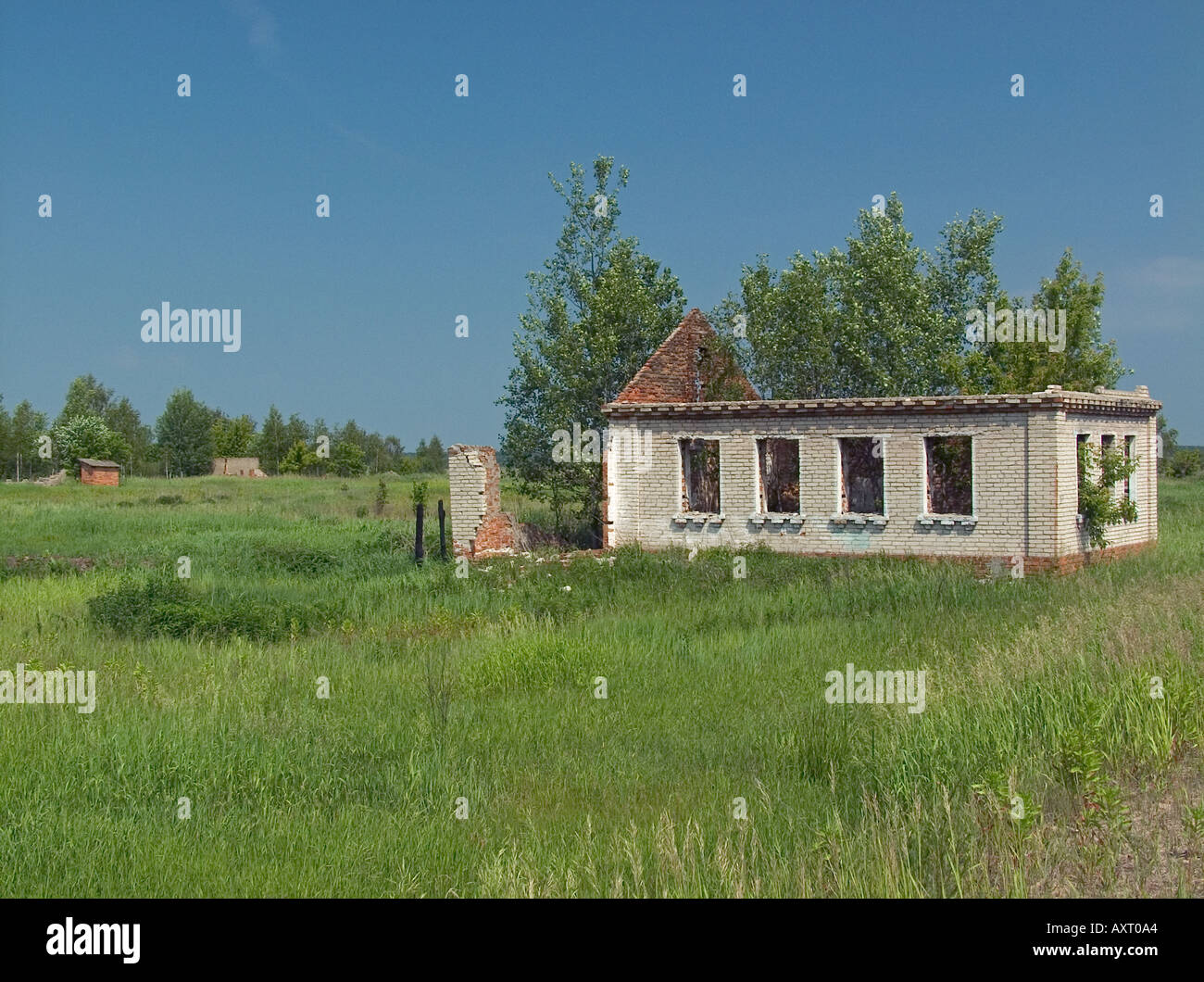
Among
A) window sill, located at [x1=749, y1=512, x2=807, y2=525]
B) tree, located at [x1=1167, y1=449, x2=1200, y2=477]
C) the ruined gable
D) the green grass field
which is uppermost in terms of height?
the ruined gable

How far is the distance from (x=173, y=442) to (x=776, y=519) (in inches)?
3073

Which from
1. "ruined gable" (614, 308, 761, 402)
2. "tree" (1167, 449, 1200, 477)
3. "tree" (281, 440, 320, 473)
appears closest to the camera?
"ruined gable" (614, 308, 761, 402)

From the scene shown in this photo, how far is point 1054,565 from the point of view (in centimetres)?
2066

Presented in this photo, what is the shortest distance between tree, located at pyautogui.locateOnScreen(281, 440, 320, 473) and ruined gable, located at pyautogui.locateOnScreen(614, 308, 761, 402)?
6032cm

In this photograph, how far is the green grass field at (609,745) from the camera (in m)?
6.28

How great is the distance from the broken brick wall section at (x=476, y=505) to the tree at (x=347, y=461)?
60.9 meters

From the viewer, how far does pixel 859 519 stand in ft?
74.6

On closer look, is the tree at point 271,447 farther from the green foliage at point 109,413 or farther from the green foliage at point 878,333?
the green foliage at point 878,333

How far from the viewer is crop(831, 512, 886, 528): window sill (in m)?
22.5

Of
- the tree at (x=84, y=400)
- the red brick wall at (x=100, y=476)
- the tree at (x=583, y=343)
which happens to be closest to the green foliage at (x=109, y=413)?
the tree at (x=84, y=400)

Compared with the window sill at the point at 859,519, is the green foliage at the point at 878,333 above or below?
above

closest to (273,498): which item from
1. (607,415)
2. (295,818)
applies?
(607,415)

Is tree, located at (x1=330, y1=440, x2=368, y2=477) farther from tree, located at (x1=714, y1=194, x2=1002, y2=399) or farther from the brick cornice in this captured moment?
the brick cornice

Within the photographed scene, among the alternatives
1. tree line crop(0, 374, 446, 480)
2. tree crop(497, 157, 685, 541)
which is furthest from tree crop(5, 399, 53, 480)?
tree crop(497, 157, 685, 541)
